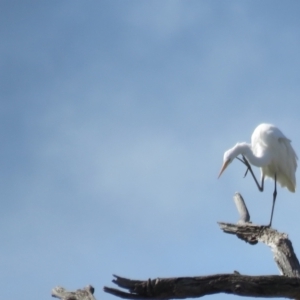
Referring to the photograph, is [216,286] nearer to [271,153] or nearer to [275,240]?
[275,240]

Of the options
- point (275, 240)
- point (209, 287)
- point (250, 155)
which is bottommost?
point (209, 287)

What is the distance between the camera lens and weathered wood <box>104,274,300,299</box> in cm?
929

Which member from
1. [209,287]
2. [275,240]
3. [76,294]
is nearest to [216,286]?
[209,287]

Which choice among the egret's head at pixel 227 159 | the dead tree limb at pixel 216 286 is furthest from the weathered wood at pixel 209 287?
the egret's head at pixel 227 159

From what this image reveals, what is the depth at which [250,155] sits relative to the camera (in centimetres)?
1781

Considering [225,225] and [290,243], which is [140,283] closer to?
[290,243]

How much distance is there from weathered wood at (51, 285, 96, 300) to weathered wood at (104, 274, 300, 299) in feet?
4.76

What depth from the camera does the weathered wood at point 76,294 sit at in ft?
35.5

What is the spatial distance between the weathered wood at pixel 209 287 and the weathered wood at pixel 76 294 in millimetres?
1451

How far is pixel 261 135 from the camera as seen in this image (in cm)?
1831

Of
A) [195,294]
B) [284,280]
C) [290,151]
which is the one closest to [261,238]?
[284,280]

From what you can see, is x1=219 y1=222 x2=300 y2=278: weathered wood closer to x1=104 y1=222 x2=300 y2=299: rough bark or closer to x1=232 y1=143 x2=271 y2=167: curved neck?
x1=104 y1=222 x2=300 y2=299: rough bark

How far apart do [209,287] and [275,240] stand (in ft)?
10.3

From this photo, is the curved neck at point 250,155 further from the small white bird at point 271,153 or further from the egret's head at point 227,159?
the egret's head at point 227,159
